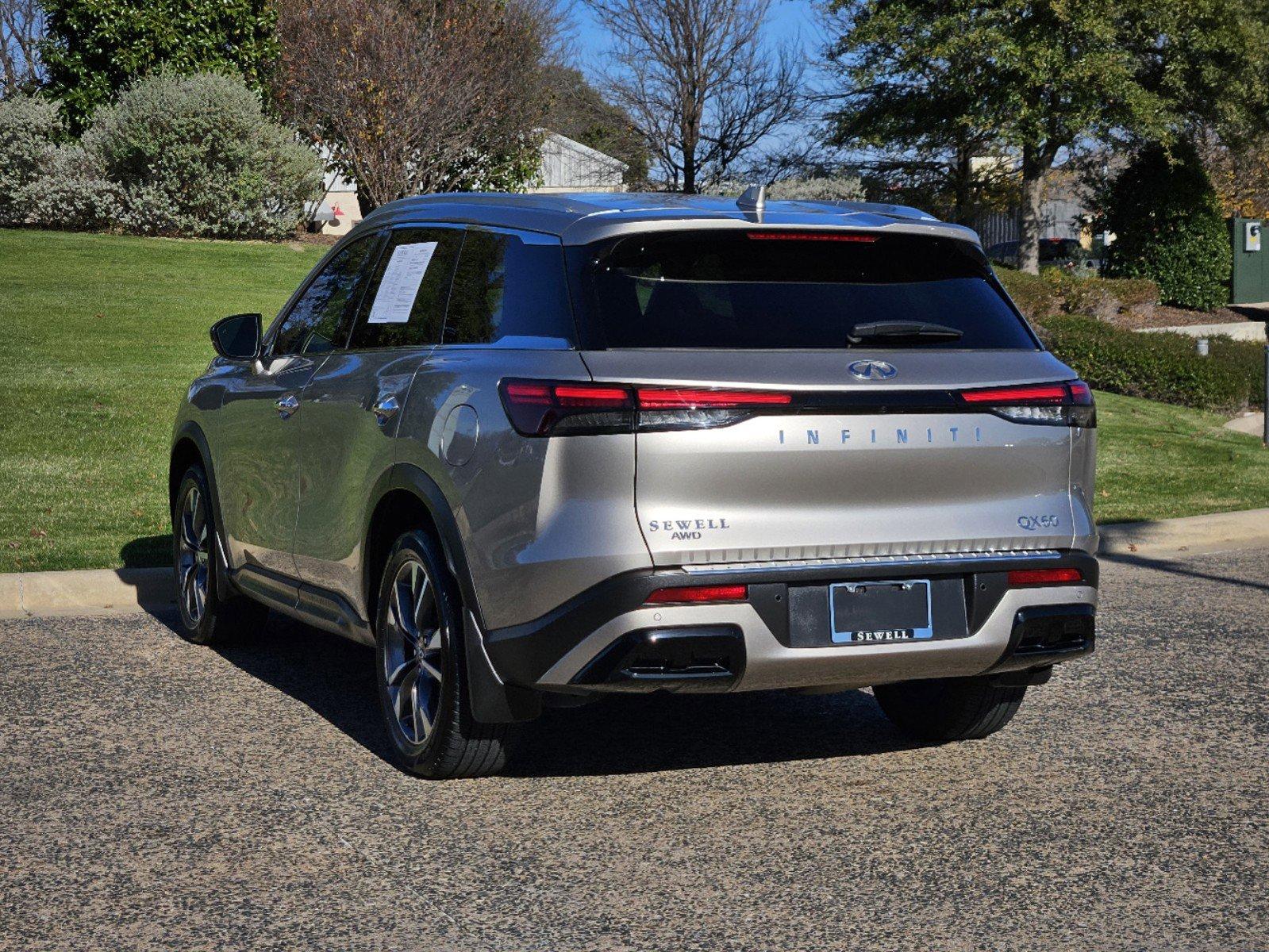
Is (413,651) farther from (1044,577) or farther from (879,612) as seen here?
(1044,577)

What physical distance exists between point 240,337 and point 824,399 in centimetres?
309

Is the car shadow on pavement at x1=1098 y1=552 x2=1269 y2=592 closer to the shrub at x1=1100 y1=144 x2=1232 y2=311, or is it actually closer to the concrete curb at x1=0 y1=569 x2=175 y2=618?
the concrete curb at x1=0 y1=569 x2=175 y2=618

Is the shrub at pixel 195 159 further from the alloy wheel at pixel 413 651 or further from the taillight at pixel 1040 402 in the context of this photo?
the taillight at pixel 1040 402

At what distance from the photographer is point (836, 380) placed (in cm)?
455

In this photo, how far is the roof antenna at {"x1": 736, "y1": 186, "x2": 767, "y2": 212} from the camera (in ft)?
16.2

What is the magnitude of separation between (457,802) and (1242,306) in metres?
30.2

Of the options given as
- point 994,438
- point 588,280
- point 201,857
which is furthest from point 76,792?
point 994,438

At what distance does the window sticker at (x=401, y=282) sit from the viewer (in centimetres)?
559

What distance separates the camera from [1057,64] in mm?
28188

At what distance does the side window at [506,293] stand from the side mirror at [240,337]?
64.1 inches

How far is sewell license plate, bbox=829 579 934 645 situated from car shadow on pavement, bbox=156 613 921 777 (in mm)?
1101

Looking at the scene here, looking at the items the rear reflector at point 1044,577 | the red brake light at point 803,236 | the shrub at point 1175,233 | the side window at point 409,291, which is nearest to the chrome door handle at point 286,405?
the side window at point 409,291

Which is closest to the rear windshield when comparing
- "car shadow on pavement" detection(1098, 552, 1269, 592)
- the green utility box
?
"car shadow on pavement" detection(1098, 552, 1269, 592)

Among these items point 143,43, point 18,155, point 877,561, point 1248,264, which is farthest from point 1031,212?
point 877,561
